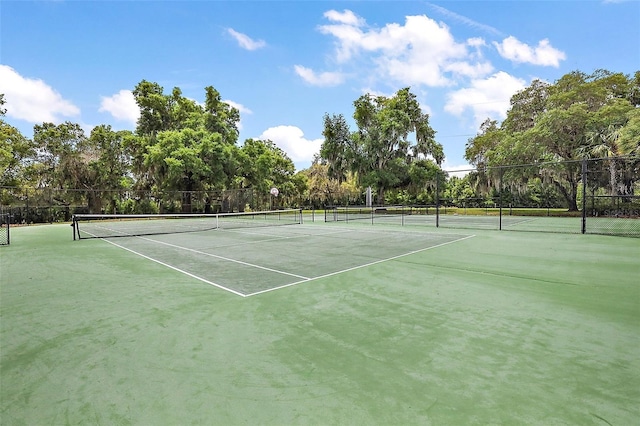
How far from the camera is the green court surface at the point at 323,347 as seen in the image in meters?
2.01

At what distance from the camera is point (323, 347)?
2893 mm

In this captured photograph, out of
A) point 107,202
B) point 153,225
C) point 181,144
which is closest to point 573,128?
point 153,225

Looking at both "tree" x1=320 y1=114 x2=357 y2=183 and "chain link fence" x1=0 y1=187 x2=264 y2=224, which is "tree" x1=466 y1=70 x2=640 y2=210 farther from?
"chain link fence" x1=0 y1=187 x2=264 y2=224

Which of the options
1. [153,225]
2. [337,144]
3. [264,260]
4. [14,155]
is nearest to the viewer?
[264,260]

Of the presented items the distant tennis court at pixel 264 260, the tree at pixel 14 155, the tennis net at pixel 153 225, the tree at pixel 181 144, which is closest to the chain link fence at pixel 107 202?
the tree at pixel 181 144

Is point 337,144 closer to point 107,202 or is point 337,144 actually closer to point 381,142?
point 381,142

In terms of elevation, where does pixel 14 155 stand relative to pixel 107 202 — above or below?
above

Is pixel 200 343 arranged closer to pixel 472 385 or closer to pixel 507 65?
pixel 472 385

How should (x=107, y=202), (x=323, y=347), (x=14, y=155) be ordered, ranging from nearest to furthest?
(x=323, y=347) → (x=14, y=155) → (x=107, y=202)

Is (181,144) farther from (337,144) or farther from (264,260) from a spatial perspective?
(264,260)

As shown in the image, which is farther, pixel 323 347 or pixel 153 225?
pixel 153 225

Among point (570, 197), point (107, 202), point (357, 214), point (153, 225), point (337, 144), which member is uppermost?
point (337, 144)

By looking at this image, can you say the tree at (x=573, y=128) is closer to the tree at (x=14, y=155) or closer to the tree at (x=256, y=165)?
the tree at (x=256, y=165)

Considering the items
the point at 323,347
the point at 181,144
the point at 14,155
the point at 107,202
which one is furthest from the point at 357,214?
the point at 14,155
